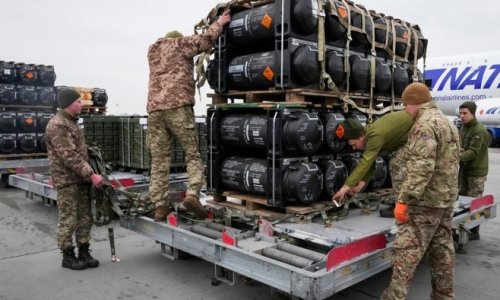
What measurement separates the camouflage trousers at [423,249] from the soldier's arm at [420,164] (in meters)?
0.23

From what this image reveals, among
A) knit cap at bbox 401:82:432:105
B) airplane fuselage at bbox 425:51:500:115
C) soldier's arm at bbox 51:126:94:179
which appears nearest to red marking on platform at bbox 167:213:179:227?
soldier's arm at bbox 51:126:94:179

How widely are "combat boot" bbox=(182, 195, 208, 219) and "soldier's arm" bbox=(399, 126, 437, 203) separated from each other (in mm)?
2177

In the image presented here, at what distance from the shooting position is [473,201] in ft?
18.0

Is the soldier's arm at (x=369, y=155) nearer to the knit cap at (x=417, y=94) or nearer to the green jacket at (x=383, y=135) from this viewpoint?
the green jacket at (x=383, y=135)

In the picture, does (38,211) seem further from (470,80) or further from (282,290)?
(470,80)

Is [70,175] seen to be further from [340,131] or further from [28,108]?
[28,108]

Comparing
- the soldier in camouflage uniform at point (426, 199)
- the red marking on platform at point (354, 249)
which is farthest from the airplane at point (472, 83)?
the red marking on platform at point (354, 249)

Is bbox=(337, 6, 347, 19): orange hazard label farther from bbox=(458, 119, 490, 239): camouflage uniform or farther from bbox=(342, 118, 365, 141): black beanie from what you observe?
bbox=(458, 119, 490, 239): camouflage uniform

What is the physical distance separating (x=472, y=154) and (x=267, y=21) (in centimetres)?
345

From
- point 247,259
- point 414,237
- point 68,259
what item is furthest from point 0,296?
point 414,237

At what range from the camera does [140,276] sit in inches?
191

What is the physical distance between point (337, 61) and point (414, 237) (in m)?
2.22

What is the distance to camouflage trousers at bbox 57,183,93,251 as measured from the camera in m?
5.01

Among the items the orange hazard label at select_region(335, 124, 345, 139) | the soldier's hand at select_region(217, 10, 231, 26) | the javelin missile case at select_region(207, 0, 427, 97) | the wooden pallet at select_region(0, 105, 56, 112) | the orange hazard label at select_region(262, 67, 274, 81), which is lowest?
the orange hazard label at select_region(335, 124, 345, 139)
